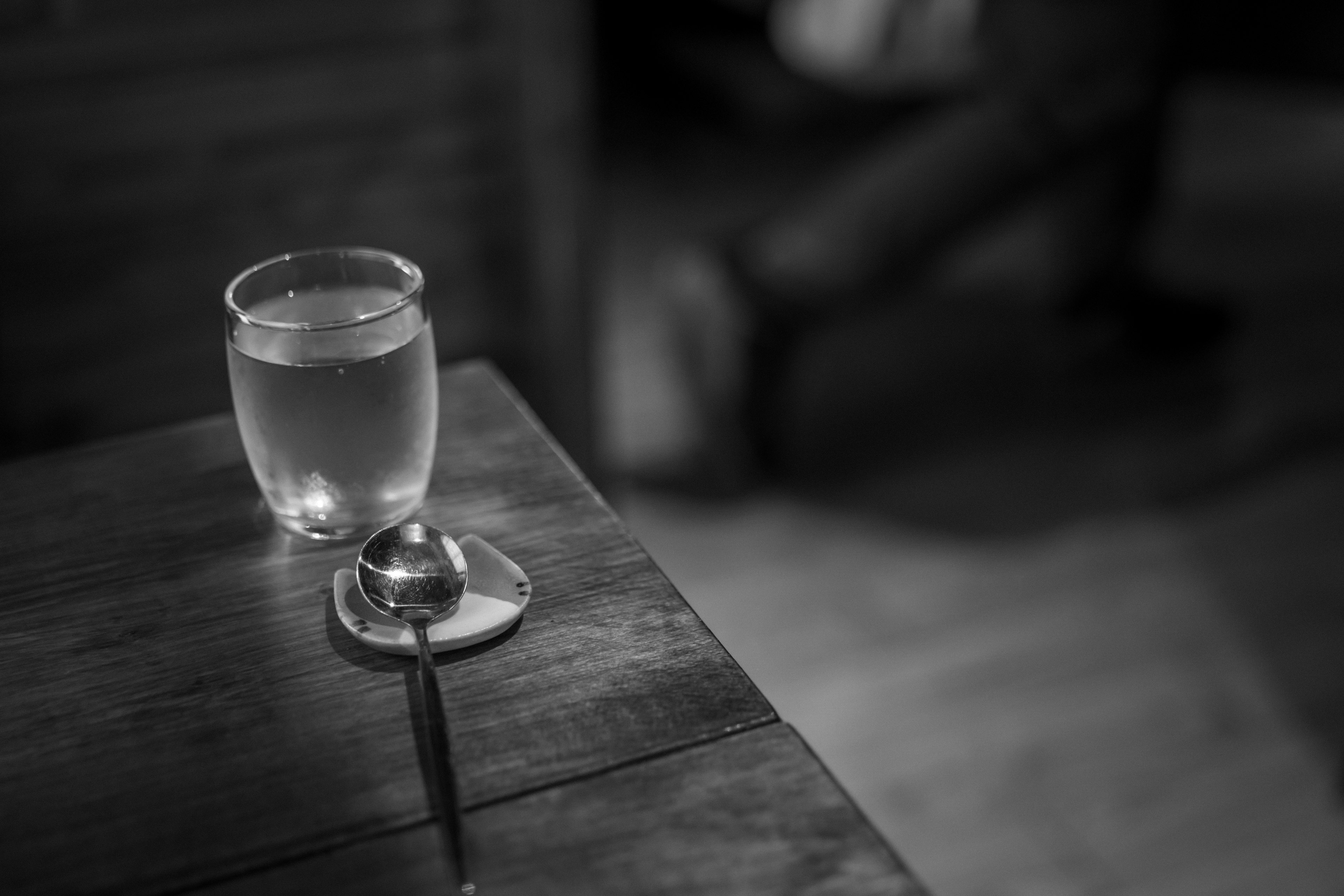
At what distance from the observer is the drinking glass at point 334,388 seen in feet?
1.80

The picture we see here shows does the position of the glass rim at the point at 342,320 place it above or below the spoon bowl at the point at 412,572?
above

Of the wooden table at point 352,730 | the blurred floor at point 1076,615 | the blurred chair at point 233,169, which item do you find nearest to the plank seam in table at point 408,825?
the wooden table at point 352,730

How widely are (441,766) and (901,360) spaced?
6.11ft

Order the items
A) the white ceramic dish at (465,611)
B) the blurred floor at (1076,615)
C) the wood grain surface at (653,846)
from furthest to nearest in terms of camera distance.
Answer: the blurred floor at (1076,615), the white ceramic dish at (465,611), the wood grain surface at (653,846)

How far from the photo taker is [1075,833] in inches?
52.5

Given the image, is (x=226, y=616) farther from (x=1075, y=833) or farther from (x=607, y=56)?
(x=607, y=56)

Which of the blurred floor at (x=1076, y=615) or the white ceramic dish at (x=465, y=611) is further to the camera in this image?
the blurred floor at (x=1076, y=615)

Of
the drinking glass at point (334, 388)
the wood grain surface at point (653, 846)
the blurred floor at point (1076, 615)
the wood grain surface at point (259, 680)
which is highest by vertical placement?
the drinking glass at point (334, 388)

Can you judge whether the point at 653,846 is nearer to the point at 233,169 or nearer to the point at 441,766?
the point at 441,766

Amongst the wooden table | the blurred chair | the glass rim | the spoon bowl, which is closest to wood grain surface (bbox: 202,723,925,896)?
the wooden table

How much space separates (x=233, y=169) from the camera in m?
1.52

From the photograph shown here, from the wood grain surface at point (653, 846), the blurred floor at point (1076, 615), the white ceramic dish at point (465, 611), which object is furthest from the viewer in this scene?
the blurred floor at point (1076, 615)

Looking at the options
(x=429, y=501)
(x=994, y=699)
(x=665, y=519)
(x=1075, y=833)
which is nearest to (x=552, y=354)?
(x=665, y=519)

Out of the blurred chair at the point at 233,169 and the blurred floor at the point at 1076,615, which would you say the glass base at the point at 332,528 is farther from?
the blurred chair at the point at 233,169
